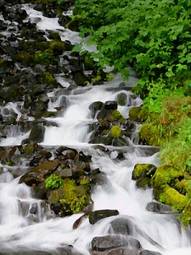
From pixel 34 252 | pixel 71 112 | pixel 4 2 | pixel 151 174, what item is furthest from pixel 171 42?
pixel 4 2

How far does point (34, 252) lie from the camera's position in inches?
247

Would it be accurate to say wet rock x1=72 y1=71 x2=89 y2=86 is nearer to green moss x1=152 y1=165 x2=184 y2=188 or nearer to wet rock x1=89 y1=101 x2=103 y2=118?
wet rock x1=89 y1=101 x2=103 y2=118

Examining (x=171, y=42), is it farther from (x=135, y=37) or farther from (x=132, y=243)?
(x=132, y=243)

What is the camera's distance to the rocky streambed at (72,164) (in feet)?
21.4

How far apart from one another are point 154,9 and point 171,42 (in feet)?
2.54

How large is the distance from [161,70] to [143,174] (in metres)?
3.13

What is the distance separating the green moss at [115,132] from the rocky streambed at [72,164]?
19 mm

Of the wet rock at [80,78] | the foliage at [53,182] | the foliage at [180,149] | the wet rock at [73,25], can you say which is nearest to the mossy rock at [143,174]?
the foliage at [180,149]

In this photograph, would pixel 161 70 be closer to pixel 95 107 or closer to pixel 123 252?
pixel 95 107

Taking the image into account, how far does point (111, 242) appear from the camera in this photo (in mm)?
6121

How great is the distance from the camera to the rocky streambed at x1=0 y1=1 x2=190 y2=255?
653 centimetres

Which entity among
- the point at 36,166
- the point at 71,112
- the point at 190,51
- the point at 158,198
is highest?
the point at 190,51

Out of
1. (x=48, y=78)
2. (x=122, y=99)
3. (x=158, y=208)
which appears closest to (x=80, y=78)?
(x=48, y=78)

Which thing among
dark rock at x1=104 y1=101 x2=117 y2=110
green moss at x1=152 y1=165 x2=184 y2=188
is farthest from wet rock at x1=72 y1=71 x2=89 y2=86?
green moss at x1=152 y1=165 x2=184 y2=188
